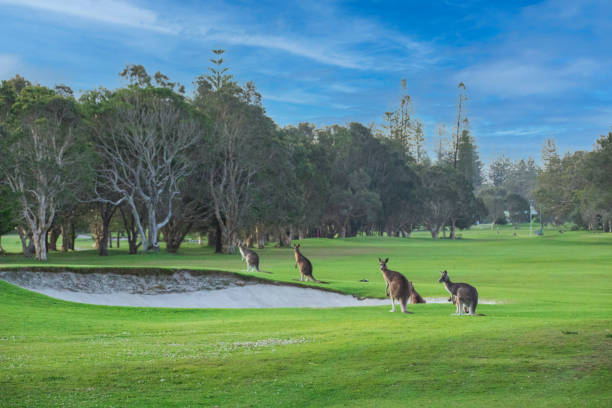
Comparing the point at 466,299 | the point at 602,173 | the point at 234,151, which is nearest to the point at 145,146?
the point at 234,151

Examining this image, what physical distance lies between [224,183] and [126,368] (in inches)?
2285

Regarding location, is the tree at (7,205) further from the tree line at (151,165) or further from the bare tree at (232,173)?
the bare tree at (232,173)

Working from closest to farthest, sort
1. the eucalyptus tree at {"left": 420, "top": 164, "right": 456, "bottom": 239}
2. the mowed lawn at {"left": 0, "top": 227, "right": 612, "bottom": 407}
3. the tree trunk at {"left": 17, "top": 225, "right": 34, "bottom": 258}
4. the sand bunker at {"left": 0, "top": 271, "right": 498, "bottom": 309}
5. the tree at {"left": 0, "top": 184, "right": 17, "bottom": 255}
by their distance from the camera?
the mowed lawn at {"left": 0, "top": 227, "right": 612, "bottom": 407} → the sand bunker at {"left": 0, "top": 271, "right": 498, "bottom": 309} → the tree at {"left": 0, "top": 184, "right": 17, "bottom": 255} → the tree trunk at {"left": 17, "top": 225, "right": 34, "bottom": 258} → the eucalyptus tree at {"left": 420, "top": 164, "right": 456, "bottom": 239}

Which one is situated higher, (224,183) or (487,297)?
(224,183)

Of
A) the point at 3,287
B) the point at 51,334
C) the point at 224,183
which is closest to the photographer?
the point at 51,334

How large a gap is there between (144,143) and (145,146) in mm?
2018

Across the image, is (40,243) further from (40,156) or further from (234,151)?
(234,151)

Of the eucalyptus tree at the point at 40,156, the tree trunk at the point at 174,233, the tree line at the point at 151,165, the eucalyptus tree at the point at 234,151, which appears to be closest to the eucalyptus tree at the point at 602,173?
the tree line at the point at 151,165

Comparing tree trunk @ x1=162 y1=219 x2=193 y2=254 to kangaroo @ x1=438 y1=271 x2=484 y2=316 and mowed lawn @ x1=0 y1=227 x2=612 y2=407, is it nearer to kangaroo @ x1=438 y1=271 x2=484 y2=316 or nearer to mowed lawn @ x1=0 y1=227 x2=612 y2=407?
mowed lawn @ x1=0 y1=227 x2=612 y2=407

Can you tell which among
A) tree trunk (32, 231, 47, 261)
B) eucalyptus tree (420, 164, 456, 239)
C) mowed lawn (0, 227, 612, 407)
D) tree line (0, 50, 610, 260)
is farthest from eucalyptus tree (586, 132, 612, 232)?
mowed lawn (0, 227, 612, 407)

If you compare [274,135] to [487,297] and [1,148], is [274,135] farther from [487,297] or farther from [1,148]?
[487,297]

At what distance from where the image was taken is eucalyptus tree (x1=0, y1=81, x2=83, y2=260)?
4838cm

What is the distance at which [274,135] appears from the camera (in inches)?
2958

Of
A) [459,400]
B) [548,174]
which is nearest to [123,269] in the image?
[459,400]
